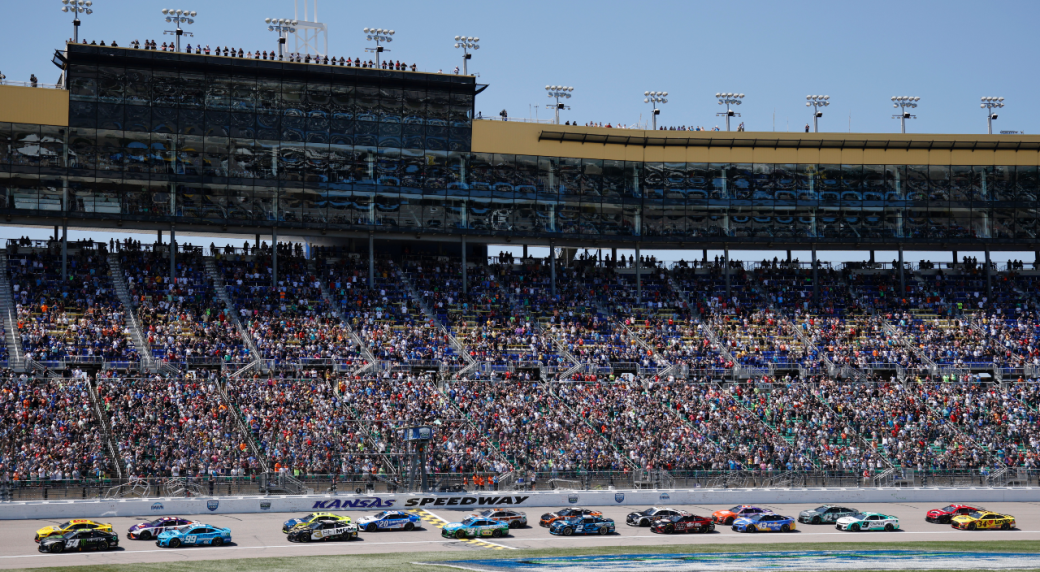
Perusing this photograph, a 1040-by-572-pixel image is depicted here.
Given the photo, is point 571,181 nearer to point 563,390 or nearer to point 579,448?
point 563,390

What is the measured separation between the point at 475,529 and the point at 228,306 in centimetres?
2551

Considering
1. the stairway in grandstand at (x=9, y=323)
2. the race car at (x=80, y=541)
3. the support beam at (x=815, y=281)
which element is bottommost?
the race car at (x=80, y=541)

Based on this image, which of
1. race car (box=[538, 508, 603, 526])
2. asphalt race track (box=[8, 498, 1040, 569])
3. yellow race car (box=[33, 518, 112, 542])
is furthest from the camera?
race car (box=[538, 508, 603, 526])

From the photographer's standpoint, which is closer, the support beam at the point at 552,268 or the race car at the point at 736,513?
the race car at the point at 736,513

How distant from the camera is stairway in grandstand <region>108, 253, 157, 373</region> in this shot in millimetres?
56406

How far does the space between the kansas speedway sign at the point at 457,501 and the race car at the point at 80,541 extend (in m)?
12.7

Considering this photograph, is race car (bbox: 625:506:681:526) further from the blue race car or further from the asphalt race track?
the blue race car

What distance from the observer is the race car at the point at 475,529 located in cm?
4284

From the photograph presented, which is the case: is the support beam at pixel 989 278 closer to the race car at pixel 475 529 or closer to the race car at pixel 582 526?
the race car at pixel 582 526

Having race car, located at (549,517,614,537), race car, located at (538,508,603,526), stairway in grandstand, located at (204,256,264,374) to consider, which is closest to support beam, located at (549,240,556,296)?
stairway in grandstand, located at (204,256,264,374)

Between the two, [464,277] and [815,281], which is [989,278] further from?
[464,277]

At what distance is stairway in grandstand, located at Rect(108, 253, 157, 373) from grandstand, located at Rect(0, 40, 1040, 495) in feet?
0.47

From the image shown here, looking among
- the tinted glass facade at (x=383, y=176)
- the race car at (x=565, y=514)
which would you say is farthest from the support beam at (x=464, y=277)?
the race car at (x=565, y=514)

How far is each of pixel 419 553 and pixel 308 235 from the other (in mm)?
36016
